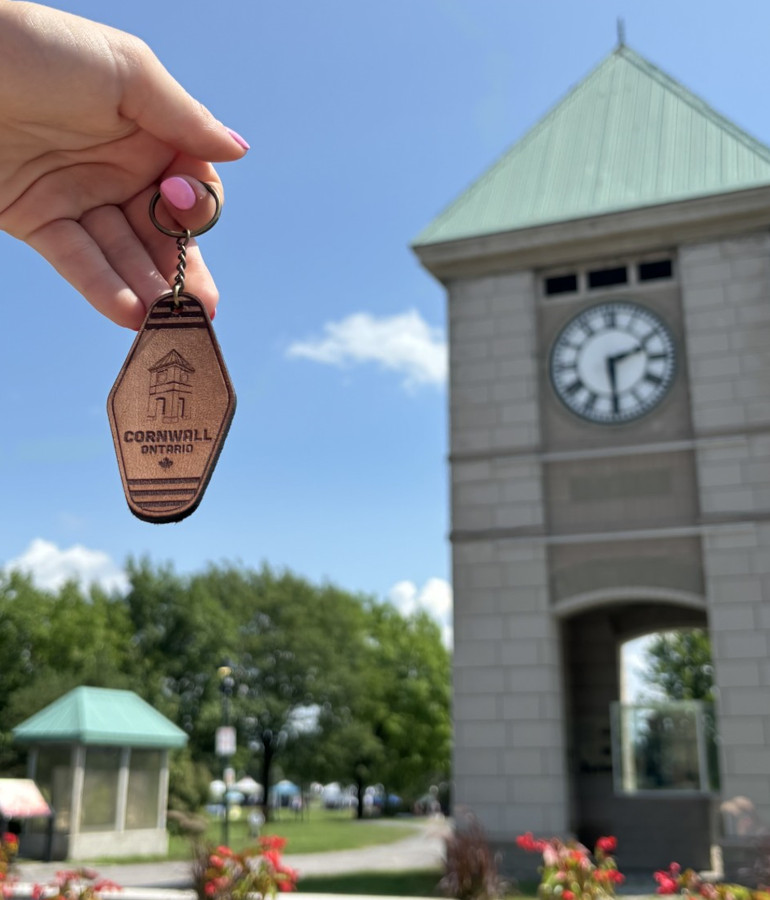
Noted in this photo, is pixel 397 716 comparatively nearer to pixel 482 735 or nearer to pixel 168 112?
pixel 482 735

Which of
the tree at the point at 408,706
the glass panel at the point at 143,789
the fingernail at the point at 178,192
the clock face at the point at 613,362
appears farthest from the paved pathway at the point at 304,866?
the tree at the point at 408,706

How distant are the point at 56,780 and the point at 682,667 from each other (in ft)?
106

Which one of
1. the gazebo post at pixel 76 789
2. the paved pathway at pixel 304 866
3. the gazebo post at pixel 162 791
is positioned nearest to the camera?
the paved pathway at pixel 304 866

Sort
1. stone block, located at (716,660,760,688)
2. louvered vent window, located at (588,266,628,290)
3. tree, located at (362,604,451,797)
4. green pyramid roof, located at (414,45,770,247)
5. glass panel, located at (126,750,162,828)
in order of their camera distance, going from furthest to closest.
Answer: tree, located at (362,604,451,797), glass panel, located at (126,750,162,828), louvered vent window, located at (588,266,628,290), green pyramid roof, located at (414,45,770,247), stone block, located at (716,660,760,688)

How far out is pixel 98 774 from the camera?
26.5 metres

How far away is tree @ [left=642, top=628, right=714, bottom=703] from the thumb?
4796 centimetres

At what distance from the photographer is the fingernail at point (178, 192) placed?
2514mm

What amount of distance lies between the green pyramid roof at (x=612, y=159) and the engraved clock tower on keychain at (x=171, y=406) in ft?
56.0

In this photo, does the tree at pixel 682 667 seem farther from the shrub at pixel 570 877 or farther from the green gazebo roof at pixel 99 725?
the shrub at pixel 570 877

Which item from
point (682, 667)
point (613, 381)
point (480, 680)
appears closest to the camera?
point (480, 680)

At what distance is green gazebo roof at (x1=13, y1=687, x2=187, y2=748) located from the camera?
25797 mm

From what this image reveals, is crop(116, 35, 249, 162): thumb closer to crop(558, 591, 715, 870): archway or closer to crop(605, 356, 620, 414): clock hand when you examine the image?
crop(558, 591, 715, 870): archway

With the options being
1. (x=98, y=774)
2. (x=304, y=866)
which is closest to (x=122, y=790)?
(x=98, y=774)

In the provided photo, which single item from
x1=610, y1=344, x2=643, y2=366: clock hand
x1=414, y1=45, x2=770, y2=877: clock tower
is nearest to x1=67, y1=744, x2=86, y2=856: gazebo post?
x1=414, y1=45, x2=770, y2=877: clock tower
